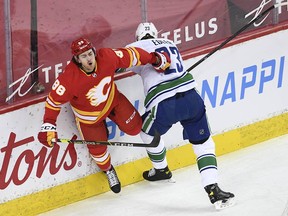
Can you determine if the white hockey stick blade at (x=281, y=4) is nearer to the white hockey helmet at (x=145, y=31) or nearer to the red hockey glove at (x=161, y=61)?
the white hockey helmet at (x=145, y=31)

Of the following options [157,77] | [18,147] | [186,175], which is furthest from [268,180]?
[18,147]

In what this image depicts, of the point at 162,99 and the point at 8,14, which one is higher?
the point at 8,14

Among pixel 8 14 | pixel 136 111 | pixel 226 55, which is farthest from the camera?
pixel 226 55

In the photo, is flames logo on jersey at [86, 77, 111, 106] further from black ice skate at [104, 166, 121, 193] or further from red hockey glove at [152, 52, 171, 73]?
black ice skate at [104, 166, 121, 193]

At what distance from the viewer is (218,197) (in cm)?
579

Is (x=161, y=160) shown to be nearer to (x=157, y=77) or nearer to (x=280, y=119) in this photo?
(x=157, y=77)

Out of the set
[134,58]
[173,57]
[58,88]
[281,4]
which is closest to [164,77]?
[173,57]

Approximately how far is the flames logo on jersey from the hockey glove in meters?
0.27

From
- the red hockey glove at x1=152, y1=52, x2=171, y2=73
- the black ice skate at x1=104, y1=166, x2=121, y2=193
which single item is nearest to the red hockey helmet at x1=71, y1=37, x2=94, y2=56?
the red hockey glove at x1=152, y1=52, x2=171, y2=73

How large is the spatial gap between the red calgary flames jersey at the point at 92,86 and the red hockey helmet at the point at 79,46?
4.2 inches

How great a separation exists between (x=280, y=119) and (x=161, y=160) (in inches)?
43.0

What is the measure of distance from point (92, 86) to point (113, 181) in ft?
2.16

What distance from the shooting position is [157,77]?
5.89m

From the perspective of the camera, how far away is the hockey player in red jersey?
563 centimetres
